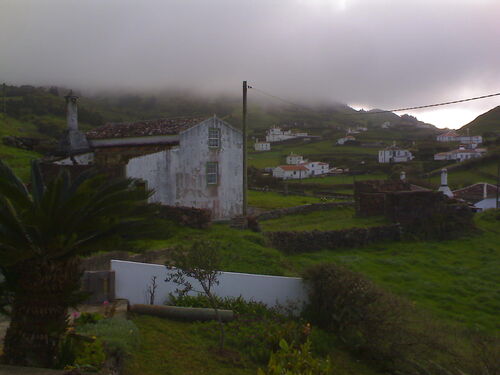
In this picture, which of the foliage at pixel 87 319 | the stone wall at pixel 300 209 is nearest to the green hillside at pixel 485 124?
the stone wall at pixel 300 209

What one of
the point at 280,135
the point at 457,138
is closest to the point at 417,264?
the point at 457,138

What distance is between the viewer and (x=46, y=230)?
22.1 feet

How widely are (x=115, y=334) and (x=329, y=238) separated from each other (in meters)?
15.9

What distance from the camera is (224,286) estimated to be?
12484mm

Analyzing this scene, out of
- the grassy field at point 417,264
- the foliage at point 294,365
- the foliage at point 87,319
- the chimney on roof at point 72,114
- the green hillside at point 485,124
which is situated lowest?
the grassy field at point 417,264

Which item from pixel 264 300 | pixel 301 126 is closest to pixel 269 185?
pixel 264 300

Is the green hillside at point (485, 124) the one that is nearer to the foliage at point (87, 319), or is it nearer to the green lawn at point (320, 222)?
the green lawn at point (320, 222)

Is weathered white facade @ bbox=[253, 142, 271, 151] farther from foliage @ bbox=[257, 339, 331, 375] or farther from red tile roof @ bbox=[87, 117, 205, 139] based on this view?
foliage @ bbox=[257, 339, 331, 375]

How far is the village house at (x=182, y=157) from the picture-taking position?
21.4m

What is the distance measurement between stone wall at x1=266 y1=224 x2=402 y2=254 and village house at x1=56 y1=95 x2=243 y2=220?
4.12 metres

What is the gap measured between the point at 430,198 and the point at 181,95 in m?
143

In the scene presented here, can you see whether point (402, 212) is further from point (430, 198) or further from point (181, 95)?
point (181, 95)

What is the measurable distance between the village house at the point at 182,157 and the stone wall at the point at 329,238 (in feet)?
13.5

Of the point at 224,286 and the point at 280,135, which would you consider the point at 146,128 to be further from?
the point at 280,135
